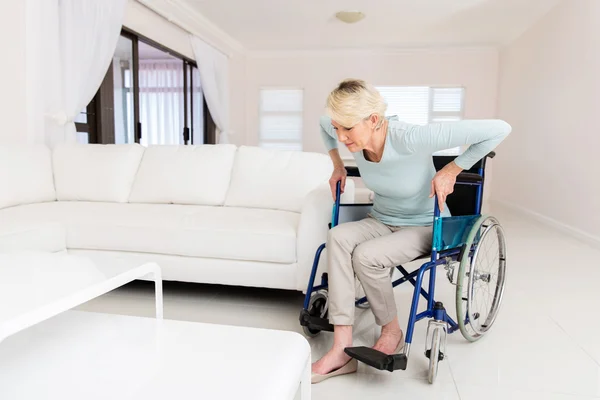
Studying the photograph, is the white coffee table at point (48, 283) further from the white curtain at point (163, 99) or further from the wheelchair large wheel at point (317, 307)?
the white curtain at point (163, 99)

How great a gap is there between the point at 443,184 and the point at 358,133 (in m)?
0.33

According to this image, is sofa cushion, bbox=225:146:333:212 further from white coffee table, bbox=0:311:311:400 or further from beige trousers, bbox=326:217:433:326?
→ white coffee table, bbox=0:311:311:400

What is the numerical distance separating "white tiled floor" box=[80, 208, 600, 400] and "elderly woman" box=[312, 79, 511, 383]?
156 mm

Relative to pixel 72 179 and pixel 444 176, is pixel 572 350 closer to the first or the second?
pixel 444 176

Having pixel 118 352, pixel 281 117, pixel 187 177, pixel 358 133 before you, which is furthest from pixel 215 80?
pixel 118 352

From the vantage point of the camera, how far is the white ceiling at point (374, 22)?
17.4 feet

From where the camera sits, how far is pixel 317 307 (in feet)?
6.18

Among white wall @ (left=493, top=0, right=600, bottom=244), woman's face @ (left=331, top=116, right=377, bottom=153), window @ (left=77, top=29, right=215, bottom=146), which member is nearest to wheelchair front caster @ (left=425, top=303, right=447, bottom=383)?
woman's face @ (left=331, top=116, right=377, bottom=153)

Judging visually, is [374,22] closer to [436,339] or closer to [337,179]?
[337,179]

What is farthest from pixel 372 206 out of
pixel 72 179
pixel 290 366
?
pixel 72 179

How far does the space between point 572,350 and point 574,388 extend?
34 cm

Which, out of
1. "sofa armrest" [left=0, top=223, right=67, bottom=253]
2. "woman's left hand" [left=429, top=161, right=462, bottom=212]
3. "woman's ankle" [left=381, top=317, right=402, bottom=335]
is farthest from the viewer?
"sofa armrest" [left=0, top=223, right=67, bottom=253]

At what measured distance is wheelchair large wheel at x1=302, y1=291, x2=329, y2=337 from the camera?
5.97 ft

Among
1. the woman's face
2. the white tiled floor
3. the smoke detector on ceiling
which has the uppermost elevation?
the smoke detector on ceiling
